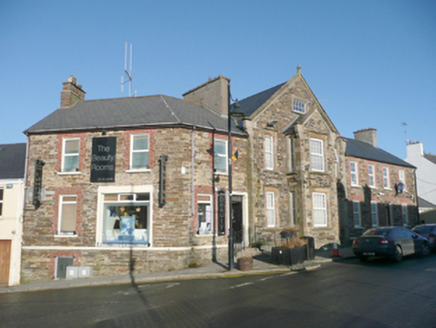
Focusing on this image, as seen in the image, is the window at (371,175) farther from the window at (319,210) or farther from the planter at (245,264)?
the planter at (245,264)

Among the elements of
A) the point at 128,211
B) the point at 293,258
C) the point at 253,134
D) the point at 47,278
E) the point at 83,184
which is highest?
the point at 253,134

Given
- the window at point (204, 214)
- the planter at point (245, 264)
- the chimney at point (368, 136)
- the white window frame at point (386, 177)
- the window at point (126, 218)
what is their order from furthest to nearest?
1. the chimney at point (368, 136)
2. the white window frame at point (386, 177)
3. the window at point (204, 214)
4. the window at point (126, 218)
5. the planter at point (245, 264)

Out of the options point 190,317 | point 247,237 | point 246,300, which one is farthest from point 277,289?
point 247,237

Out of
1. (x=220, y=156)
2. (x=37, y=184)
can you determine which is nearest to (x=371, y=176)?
(x=220, y=156)

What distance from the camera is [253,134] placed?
1972cm

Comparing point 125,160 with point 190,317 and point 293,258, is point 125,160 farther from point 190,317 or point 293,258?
point 190,317

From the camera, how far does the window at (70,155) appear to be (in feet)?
58.4

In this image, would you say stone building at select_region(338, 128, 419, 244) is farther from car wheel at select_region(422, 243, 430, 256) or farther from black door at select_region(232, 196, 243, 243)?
black door at select_region(232, 196, 243, 243)

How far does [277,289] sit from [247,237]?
8.44 metres

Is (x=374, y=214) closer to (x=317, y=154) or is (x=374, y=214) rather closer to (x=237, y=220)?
(x=317, y=154)

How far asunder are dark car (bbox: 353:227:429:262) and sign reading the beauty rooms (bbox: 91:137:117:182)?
1234 centimetres

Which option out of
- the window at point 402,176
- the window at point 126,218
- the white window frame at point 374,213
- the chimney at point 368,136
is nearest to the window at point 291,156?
the window at point 126,218

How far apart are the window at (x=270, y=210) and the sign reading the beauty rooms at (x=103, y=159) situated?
28.9 feet

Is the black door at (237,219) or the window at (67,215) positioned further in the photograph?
the black door at (237,219)
